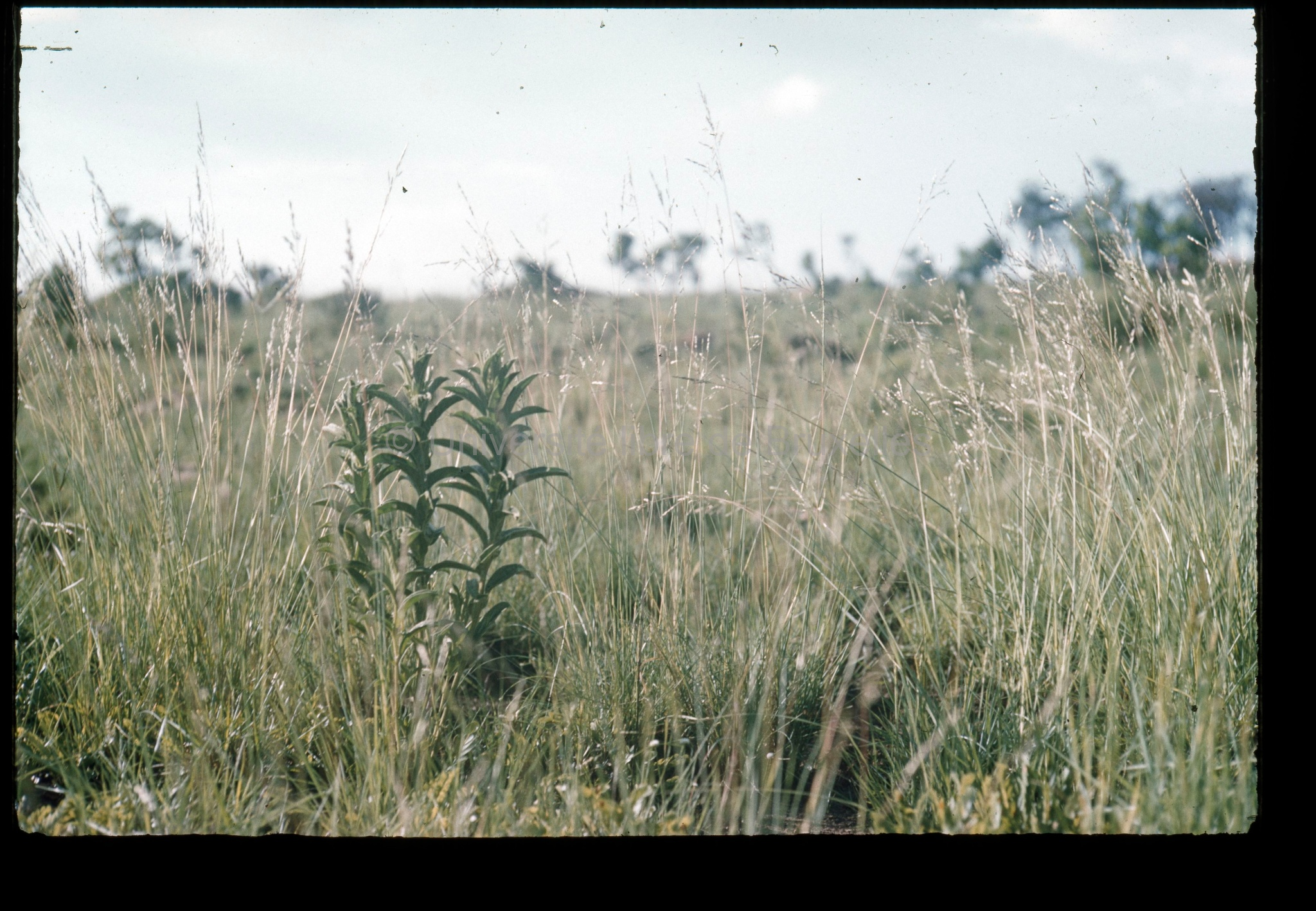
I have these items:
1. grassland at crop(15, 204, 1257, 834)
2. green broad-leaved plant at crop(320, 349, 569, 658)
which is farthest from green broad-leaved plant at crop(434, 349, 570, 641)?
grassland at crop(15, 204, 1257, 834)

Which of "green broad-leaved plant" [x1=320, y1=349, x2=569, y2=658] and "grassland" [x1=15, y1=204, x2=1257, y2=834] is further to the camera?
"green broad-leaved plant" [x1=320, y1=349, x2=569, y2=658]

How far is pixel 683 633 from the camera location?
175cm

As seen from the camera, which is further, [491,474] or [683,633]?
[683,633]

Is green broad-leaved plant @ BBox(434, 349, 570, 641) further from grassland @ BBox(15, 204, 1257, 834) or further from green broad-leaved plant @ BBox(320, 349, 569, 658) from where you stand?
grassland @ BBox(15, 204, 1257, 834)

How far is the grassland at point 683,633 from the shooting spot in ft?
4.59

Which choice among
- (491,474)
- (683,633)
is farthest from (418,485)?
(683,633)

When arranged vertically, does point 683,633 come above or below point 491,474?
below

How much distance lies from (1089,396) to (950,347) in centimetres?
37

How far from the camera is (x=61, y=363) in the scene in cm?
190

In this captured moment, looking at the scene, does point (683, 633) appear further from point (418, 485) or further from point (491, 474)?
point (418, 485)

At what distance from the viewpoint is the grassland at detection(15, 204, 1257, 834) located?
55.1 inches

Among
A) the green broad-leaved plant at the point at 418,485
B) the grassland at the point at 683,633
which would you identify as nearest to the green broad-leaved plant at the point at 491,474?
the green broad-leaved plant at the point at 418,485

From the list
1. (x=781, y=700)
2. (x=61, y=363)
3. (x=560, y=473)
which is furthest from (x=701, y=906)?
(x=61, y=363)

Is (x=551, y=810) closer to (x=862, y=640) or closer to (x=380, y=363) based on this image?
(x=862, y=640)
